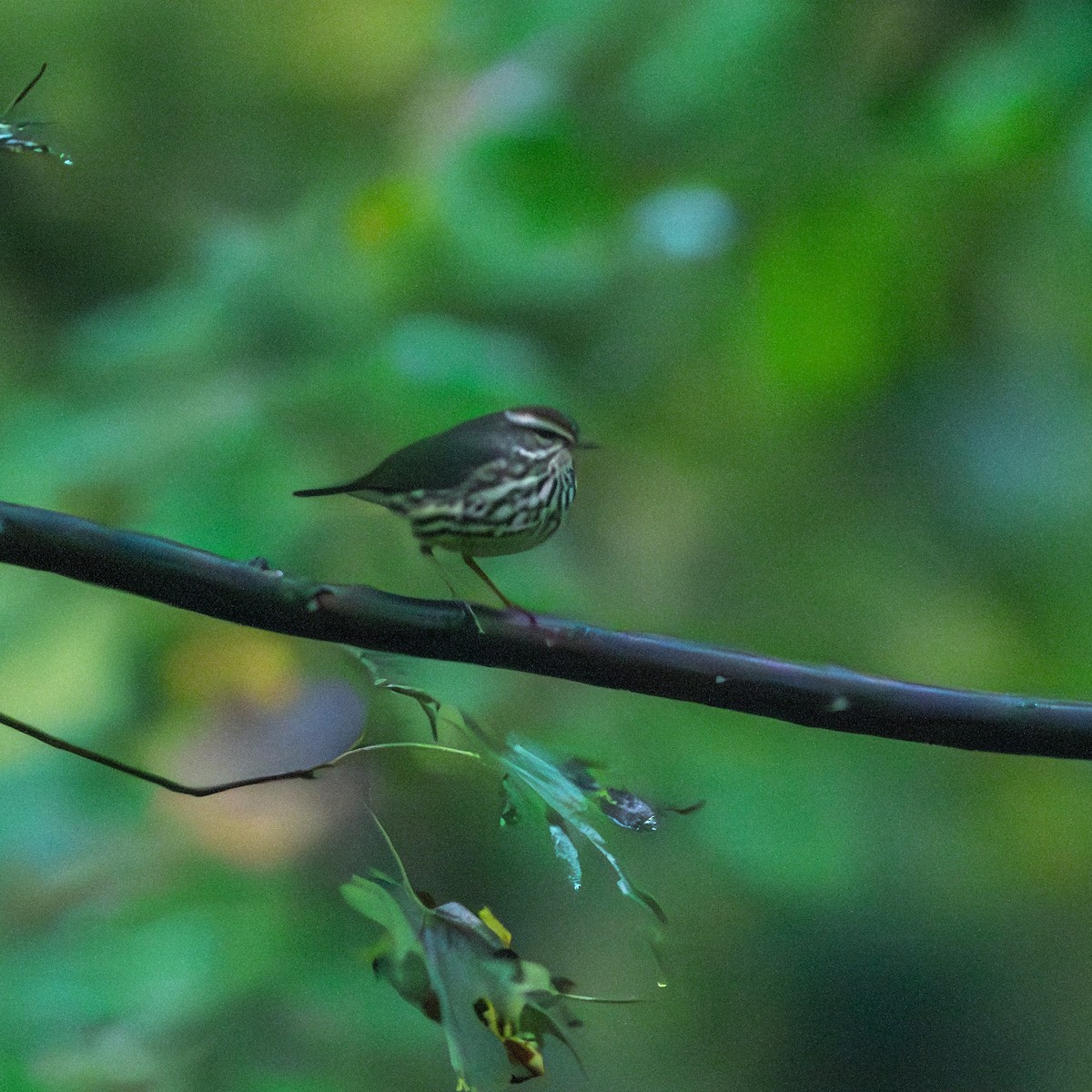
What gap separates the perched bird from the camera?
56 cm

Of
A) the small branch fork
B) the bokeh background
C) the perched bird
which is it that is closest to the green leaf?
the small branch fork

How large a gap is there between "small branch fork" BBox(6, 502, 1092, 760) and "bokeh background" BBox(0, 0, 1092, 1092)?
0.25m

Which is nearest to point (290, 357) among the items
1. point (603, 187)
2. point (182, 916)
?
point (603, 187)

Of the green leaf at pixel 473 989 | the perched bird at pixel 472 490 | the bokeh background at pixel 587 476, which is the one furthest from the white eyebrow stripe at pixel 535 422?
the green leaf at pixel 473 989

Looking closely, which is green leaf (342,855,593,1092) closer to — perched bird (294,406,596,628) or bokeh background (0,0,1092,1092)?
perched bird (294,406,596,628)

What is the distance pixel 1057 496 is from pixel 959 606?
13 centimetres

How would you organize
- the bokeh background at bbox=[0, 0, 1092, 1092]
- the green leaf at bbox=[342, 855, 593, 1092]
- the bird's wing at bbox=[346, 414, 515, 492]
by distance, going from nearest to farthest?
the green leaf at bbox=[342, 855, 593, 1092], the bird's wing at bbox=[346, 414, 515, 492], the bokeh background at bbox=[0, 0, 1092, 1092]

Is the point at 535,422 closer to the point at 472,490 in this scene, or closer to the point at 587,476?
the point at 472,490

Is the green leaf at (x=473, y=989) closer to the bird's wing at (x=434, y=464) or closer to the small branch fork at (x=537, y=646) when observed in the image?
the small branch fork at (x=537, y=646)

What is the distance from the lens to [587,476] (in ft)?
3.44

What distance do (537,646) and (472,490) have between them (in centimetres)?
12

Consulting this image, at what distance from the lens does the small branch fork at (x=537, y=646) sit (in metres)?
0.44

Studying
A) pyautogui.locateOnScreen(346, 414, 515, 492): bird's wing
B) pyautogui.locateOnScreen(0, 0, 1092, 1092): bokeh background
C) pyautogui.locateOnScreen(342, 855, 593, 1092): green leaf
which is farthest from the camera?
pyautogui.locateOnScreen(0, 0, 1092, 1092): bokeh background

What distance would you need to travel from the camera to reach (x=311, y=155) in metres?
1.09
